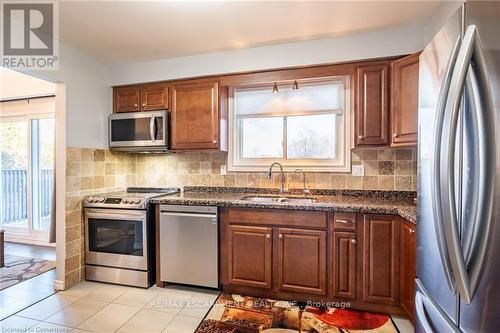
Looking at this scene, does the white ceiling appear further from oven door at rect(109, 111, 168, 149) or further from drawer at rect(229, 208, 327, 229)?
drawer at rect(229, 208, 327, 229)

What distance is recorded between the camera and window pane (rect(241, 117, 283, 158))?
3035 mm

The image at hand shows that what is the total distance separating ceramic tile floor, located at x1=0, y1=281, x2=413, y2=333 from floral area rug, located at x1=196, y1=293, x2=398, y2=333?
12 cm

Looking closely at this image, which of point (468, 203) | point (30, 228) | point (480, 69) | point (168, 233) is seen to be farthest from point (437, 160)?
point (30, 228)

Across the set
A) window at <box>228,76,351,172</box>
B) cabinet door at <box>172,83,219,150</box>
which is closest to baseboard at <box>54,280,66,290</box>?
cabinet door at <box>172,83,219,150</box>

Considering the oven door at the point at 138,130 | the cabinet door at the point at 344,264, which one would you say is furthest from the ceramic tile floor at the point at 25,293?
the cabinet door at the point at 344,264

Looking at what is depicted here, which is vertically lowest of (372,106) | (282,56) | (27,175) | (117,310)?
(117,310)

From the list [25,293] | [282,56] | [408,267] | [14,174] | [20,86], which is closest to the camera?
[408,267]

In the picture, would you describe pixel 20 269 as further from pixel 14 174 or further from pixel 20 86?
pixel 20 86

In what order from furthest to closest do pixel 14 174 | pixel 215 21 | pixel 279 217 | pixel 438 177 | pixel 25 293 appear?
pixel 14 174 < pixel 25 293 < pixel 279 217 < pixel 215 21 < pixel 438 177

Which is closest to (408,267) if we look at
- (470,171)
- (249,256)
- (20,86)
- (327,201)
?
(327,201)

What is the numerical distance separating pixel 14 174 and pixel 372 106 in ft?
17.1

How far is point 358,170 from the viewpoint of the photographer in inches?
109

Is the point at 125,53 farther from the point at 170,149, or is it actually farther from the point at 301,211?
the point at 301,211

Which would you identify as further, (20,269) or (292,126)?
(20,269)
